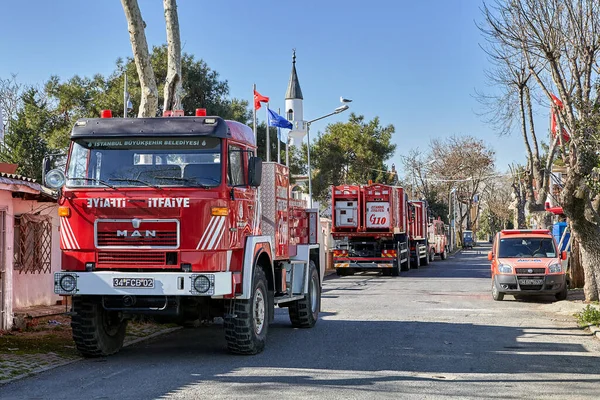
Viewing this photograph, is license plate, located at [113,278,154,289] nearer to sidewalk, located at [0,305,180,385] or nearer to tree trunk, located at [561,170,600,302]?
sidewalk, located at [0,305,180,385]

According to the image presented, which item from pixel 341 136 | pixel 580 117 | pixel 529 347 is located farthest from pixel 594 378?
pixel 341 136

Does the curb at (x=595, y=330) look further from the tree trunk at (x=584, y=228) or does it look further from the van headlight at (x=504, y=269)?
the van headlight at (x=504, y=269)

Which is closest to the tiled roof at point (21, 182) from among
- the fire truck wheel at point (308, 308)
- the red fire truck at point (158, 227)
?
the red fire truck at point (158, 227)

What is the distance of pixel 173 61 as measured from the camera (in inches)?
608

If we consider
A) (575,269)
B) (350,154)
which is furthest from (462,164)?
(575,269)

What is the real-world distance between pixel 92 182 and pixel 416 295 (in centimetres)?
1350

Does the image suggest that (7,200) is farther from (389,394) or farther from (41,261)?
(389,394)

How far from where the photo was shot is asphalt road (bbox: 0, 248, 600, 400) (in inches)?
338

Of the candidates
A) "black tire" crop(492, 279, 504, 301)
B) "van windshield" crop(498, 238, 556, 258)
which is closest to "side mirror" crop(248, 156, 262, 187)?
"black tire" crop(492, 279, 504, 301)

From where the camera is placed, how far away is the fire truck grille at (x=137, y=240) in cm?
1034

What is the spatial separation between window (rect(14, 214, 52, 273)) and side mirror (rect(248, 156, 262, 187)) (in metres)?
7.48

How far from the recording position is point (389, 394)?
8.38m

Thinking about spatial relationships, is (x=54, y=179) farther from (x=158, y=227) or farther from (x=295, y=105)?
(x=295, y=105)

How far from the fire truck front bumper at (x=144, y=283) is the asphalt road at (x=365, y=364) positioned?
947 millimetres
